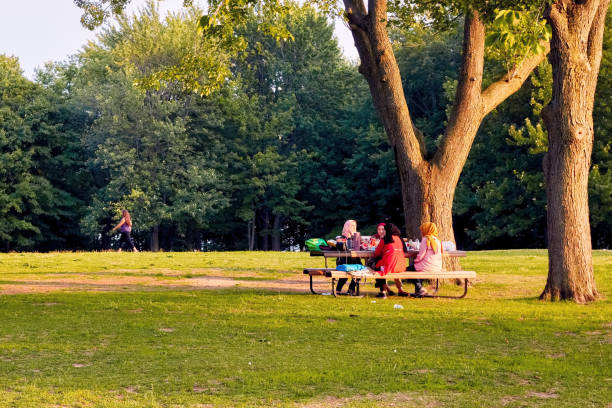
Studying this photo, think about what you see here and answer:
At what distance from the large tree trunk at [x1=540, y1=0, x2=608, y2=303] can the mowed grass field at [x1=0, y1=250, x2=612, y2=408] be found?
0.63m

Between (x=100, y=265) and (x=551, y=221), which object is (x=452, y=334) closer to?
(x=551, y=221)

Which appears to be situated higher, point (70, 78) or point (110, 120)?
point (70, 78)

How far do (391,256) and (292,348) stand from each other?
4.96 m

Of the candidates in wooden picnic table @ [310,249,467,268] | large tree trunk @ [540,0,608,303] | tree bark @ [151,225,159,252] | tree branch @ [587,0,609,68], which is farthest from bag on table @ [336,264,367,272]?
tree bark @ [151,225,159,252]

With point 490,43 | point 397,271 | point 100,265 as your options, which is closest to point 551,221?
point 397,271

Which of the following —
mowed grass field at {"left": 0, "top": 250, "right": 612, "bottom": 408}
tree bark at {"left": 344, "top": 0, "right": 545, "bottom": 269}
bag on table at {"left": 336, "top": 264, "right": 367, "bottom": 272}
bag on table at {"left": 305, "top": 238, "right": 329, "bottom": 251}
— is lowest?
mowed grass field at {"left": 0, "top": 250, "right": 612, "bottom": 408}

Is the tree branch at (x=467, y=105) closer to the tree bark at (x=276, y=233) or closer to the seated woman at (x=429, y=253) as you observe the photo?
the seated woman at (x=429, y=253)

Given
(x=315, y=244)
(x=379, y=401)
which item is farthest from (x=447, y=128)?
(x=379, y=401)

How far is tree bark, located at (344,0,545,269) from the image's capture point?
54.4ft

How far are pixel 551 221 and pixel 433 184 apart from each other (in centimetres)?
306

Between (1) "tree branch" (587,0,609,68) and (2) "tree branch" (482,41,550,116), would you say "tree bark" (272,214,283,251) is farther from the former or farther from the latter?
(1) "tree branch" (587,0,609,68)

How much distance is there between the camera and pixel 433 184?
16562 mm

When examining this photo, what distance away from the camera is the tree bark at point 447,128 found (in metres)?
16.6

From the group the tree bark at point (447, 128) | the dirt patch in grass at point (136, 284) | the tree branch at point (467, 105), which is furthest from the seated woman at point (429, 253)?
the dirt patch in grass at point (136, 284)
